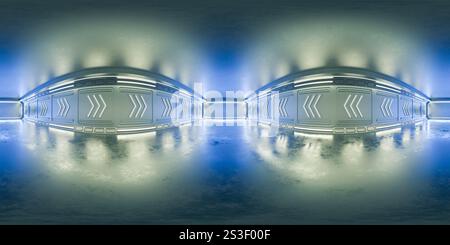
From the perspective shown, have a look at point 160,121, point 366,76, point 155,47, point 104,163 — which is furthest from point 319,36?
point 160,121

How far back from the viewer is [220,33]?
21.6 ft

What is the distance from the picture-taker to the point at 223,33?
21.6ft

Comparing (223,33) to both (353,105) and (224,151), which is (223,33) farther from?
(353,105)

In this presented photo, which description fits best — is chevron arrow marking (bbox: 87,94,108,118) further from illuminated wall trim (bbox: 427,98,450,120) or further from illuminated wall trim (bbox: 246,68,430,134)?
illuminated wall trim (bbox: 427,98,450,120)

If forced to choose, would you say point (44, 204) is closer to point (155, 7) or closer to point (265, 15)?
point (155, 7)

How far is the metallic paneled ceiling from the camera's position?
510 centimetres

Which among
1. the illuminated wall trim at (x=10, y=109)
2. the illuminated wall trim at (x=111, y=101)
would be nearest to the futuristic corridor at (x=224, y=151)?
the illuminated wall trim at (x=111, y=101)

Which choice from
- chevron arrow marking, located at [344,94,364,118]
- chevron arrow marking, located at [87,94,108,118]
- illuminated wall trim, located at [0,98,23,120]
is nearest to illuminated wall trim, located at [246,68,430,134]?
chevron arrow marking, located at [344,94,364,118]

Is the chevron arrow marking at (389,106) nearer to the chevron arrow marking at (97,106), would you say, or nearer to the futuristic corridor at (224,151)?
the futuristic corridor at (224,151)

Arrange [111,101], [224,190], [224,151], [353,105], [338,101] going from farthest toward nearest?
[353,105] → [338,101] → [111,101] → [224,151] → [224,190]

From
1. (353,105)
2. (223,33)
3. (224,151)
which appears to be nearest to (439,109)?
(353,105)

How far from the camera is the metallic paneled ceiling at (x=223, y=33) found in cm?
510

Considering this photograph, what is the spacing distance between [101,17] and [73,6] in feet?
1.93

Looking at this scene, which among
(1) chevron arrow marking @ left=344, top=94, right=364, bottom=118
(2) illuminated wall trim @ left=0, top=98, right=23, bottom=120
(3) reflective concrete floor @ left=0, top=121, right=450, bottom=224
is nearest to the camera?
(3) reflective concrete floor @ left=0, top=121, right=450, bottom=224
